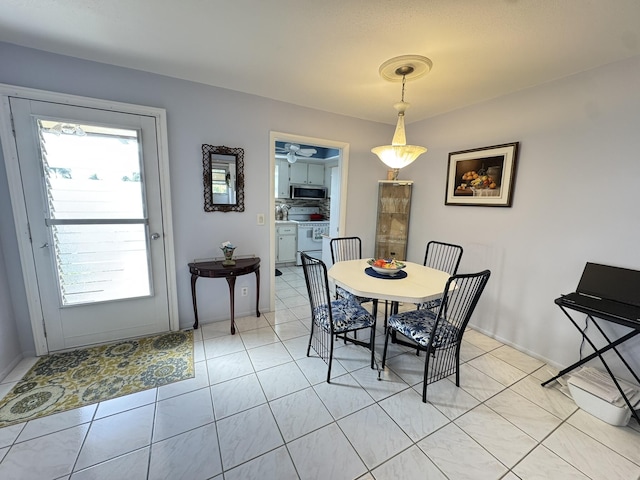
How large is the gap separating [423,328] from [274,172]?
2.12m

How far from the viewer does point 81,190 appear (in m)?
2.15

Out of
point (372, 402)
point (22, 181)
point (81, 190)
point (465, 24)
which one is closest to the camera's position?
point (465, 24)

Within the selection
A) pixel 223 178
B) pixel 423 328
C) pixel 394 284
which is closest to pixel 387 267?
pixel 394 284

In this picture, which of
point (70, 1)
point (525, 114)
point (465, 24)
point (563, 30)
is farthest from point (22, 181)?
point (525, 114)

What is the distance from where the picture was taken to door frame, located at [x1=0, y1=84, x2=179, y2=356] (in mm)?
1925

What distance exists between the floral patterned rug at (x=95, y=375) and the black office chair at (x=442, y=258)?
228 cm

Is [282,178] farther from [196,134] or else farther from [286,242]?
[196,134]

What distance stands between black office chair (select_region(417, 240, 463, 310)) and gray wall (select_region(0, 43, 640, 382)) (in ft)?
1.01

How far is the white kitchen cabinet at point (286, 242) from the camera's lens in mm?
5109

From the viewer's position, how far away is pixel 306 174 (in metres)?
5.70

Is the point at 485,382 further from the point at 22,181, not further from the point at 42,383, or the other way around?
the point at 22,181

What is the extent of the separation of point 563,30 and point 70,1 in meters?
2.89

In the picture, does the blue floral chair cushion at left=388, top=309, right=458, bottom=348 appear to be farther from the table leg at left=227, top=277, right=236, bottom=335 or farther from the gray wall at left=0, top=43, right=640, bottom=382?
the table leg at left=227, top=277, right=236, bottom=335

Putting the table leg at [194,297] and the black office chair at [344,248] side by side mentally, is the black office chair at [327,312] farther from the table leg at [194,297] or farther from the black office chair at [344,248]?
the table leg at [194,297]
